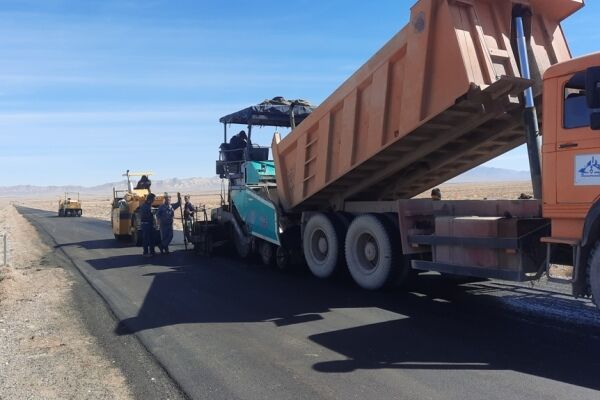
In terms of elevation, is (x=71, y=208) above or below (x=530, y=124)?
below

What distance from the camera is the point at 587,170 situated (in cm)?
567

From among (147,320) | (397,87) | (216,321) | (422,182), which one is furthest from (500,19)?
(147,320)

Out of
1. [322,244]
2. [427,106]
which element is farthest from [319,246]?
[427,106]

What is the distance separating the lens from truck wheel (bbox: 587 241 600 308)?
18.2ft

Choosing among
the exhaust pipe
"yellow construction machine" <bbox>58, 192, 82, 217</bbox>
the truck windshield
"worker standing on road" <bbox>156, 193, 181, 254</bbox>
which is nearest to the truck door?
the truck windshield

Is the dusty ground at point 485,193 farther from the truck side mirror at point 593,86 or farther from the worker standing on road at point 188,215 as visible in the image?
the truck side mirror at point 593,86

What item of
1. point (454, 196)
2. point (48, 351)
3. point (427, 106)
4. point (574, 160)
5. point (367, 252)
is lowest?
point (48, 351)

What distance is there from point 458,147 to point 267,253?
15.2 feet

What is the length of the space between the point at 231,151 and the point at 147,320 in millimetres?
6390

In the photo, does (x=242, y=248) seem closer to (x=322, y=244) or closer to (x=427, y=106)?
(x=322, y=244)

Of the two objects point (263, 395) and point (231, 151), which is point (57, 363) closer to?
point (263, 395)

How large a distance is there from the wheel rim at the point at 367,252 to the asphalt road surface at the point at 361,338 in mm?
450

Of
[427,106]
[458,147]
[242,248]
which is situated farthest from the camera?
[242,248]

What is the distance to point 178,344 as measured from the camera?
610cm
